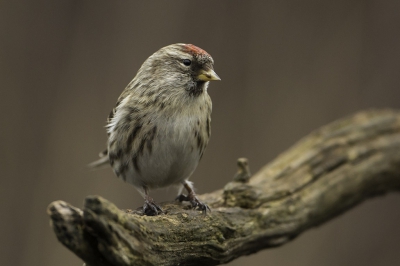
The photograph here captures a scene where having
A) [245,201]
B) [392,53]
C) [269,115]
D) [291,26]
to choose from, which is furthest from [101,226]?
[392,53]

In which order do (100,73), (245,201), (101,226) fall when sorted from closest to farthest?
1. (101,226)
2. (245,201)
3. (100,73)

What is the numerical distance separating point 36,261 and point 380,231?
226 centimetres

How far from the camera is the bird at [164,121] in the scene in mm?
2324

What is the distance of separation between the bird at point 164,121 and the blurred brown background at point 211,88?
1274 mm

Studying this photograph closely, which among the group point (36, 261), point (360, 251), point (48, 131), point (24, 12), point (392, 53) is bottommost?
point (36, 261)

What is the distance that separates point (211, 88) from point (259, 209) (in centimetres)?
162

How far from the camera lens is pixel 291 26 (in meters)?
3.95

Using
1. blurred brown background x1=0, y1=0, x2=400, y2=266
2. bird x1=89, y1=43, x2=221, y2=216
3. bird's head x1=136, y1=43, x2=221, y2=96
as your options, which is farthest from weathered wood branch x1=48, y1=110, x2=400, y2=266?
blurred brown background x1=0, y1=0, x2=400, y2=266

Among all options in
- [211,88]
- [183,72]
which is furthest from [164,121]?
[211,88]

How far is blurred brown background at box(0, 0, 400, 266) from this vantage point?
364 cm

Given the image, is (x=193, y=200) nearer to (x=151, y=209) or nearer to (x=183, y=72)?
(x=151, y=209)

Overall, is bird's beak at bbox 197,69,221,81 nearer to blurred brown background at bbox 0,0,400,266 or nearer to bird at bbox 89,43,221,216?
bird at bbox 89,43,221,216

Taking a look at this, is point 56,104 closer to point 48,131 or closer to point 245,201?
point 48,131

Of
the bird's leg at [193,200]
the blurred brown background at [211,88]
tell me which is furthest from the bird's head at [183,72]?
the blurred brown background at [211,88]
